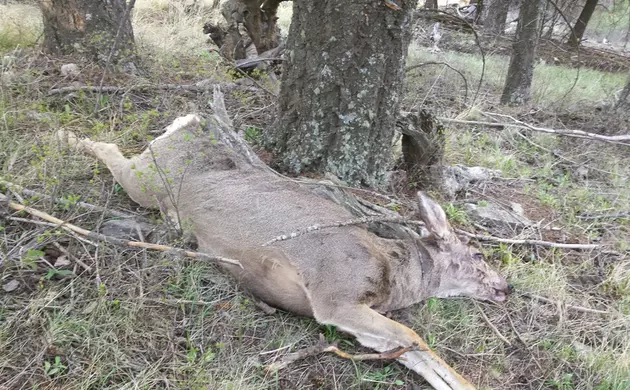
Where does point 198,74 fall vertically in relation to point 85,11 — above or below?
below

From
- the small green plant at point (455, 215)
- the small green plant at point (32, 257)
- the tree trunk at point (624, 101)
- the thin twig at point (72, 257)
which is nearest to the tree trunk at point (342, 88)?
the small green plant at point (455, 215)

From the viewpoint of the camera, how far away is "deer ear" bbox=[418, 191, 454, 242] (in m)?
2.96

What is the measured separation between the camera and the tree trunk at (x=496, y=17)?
42.6 feet

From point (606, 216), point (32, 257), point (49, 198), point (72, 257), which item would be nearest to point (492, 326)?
point (606, 216)

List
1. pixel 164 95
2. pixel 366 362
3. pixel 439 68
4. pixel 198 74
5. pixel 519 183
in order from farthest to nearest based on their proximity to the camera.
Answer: pixel 439 68 < pixel 198 74 < pixel 519 183 < pixel 164 95 < pixel 366 362

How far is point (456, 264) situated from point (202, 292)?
159cm

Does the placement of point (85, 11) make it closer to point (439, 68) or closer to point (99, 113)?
point (99, 113)

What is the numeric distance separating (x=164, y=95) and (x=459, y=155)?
8.91ft

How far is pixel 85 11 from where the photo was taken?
14.1 ft

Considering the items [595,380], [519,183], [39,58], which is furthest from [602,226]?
[39,58]

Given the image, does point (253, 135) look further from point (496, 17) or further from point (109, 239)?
point (496, 17)

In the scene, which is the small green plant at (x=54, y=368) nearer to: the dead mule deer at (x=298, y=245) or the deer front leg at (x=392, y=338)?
the dead mule deer at (x=298, y=245)

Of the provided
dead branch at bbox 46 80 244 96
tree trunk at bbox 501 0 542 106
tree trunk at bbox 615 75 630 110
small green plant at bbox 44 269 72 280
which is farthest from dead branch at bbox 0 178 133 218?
tree trunk at bbox 615 75 630 110

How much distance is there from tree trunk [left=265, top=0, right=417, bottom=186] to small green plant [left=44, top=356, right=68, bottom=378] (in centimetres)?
189
